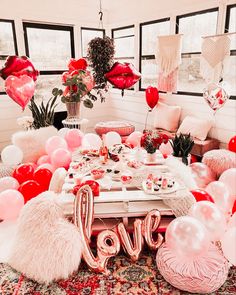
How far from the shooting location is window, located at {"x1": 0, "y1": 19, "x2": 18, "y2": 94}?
4.19m

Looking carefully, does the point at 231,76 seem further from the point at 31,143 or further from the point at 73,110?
the point at 31,143

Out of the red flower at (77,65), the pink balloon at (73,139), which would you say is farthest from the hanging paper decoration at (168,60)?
the pink balloon at (73,139)

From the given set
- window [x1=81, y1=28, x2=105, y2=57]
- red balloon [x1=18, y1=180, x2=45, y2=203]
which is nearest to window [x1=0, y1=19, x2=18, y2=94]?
window [x1=81, y1=28, x2=105, y2=57]

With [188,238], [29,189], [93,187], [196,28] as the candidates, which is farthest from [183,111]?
[188,238]

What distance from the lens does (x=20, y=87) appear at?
2.93 m

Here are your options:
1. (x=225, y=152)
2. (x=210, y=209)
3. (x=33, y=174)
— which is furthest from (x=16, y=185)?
(x=225, y=152)

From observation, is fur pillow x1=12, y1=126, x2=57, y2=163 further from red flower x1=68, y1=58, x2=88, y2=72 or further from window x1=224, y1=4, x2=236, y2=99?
window x1=224, y1=4, x2=236, y2=99

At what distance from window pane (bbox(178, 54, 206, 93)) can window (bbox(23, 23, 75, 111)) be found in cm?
213

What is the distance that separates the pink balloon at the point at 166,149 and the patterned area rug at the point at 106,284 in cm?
161

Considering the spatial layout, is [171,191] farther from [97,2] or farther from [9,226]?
[97,2]

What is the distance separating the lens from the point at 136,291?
1.73 m

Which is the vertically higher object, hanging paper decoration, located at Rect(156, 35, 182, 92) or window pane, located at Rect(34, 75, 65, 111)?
hanging paper decoration, located at Rect(156, 35, 182, 92)

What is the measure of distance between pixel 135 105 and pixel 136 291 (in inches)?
148

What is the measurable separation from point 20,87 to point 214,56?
7.93 feet
